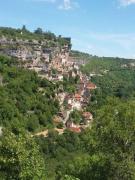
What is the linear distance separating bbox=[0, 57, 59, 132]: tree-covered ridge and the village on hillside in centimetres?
179

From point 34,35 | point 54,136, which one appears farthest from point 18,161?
point 34,35

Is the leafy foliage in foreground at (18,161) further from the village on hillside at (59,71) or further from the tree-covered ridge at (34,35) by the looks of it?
the tree-covered ridge at (34,35)

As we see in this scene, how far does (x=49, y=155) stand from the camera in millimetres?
60156

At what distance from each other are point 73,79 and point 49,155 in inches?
1917

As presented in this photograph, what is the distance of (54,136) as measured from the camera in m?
66.6

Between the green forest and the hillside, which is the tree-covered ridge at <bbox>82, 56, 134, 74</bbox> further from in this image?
the green forest

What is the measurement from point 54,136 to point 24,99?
10030mm

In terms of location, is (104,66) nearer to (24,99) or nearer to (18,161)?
(24,99)

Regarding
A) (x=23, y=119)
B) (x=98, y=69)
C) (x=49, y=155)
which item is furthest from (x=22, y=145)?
(x=98, y=69)

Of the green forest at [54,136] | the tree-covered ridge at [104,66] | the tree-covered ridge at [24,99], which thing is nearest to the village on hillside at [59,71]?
the green forest at [54,136]

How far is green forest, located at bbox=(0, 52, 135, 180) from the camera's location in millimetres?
23234

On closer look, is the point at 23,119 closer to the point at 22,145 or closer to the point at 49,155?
the point at 49,155

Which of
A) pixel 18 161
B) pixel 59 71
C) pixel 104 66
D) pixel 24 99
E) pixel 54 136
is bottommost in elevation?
pixel 54 136

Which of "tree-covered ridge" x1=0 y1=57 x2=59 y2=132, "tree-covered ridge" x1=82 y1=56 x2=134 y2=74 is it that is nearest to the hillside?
"tree-covered ridge" x1=0 y1=57 x2=59 y2=132
